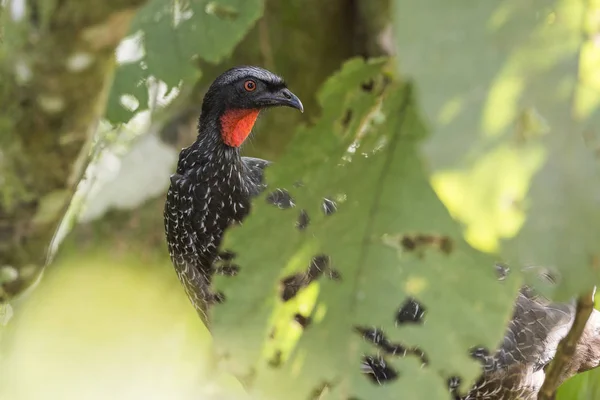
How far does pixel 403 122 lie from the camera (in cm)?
48

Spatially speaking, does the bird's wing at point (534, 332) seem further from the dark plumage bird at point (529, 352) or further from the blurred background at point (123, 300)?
the blurred background at point (123, 300)

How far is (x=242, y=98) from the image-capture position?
60.4 inches

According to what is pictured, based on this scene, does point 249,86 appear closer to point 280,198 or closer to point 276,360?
point 280,198

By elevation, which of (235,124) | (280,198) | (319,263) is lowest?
(235,124)

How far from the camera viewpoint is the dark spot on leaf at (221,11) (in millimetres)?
580

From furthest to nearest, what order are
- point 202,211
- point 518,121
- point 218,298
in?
point 202,211, point 218,298, point 518,121

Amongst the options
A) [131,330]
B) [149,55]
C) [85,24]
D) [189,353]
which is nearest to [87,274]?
[131,330]

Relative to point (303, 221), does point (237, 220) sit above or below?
below

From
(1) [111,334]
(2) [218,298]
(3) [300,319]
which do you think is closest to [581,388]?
(2) [218,298]

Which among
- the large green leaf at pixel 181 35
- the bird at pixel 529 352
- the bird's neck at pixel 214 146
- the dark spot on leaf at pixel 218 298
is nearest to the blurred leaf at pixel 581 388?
the bird at pixel 529 352

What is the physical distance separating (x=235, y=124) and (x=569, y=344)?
1127 millimetres

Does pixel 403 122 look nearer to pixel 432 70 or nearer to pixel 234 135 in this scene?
pixel 432 70

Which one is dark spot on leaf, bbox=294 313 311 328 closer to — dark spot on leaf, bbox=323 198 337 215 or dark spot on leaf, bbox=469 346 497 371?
dark spot on leaf, bbox=323 198 337 215

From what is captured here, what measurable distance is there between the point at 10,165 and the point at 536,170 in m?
1.84
